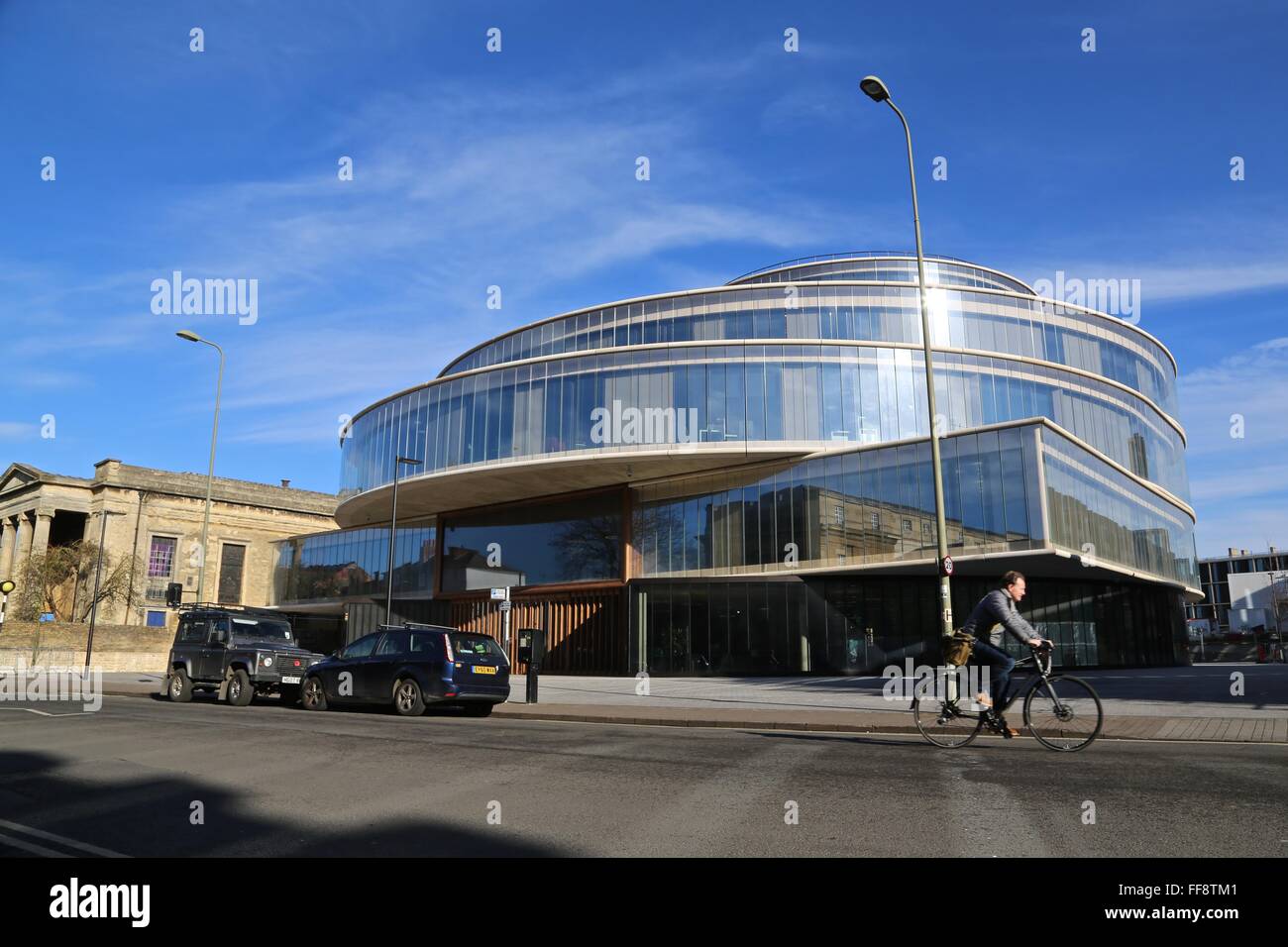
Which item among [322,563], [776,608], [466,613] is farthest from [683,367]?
[322,563]

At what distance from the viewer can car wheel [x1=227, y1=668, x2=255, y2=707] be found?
60.5 ft

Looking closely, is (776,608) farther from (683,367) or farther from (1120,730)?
(1120,730)

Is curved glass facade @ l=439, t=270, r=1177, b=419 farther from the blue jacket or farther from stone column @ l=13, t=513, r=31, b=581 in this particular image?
stone column @ l=13, t=513, r=31, b=581

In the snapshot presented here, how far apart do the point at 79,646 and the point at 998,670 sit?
150 ft

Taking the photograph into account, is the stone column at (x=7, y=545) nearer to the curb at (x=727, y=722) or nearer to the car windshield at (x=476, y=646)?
the curb at (x=727, y=722)

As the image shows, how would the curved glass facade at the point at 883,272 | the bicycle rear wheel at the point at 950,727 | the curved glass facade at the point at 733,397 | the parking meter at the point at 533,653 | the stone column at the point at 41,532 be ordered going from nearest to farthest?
the bicycle rear wheel at the point at 950,727 → the parking meter at the point at 533,653 → the curved glass facade at the point at 733,397 → the curved glass facade at the point at 883,272 → the stone column at the point at 41,532

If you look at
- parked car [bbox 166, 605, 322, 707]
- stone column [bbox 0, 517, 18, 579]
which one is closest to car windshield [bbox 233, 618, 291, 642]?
parked car [bbox 166, 605, 322, 707]

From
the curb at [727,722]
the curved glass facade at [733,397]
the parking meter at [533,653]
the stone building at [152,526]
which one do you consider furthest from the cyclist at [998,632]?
the stone building at [152,526]

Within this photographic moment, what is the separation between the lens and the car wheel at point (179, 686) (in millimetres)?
19906

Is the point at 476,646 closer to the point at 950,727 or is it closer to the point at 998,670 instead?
the point at 950,727

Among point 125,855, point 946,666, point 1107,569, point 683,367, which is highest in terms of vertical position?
point 683,367

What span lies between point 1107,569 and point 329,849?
37808mm

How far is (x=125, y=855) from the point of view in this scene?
5473 millimetres

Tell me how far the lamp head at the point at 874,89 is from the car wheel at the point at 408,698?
45.1 feet
